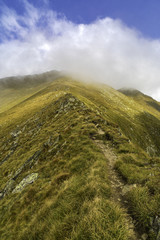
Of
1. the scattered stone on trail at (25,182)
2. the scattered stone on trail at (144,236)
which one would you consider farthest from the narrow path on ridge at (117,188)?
the scattered stone on trail at (25,182)

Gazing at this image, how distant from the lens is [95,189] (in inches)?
249

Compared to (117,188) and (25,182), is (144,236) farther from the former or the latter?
(25,182)

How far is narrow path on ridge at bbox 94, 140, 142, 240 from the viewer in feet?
14.7

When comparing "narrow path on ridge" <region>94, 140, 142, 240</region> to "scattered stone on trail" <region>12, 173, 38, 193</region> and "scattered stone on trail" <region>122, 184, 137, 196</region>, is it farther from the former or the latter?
"scattered stone on trail" <region>12, 173, 38, 193</region>

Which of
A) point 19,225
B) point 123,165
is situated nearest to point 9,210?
point 19,225

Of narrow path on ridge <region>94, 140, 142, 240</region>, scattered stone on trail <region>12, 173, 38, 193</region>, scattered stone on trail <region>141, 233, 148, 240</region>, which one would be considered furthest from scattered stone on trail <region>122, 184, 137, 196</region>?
scattered stone on trail <region>12, 173, 38, 193</region>

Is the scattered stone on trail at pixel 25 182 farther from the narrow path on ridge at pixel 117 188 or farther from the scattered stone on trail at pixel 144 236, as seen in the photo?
the scattered stone on trail at pixel 144 236

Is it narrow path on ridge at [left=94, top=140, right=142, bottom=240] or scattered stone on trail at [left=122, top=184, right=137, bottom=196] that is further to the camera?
scattered stone on trail at [left=122, top=184, right=137, bottom=196]


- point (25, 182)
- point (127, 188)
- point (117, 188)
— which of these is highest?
point (127, 188)

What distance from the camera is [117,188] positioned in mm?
6953

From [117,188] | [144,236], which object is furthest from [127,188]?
[144,236]

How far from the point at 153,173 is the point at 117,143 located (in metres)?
6.20

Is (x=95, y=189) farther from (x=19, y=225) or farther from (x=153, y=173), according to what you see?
(x=19, y=225)

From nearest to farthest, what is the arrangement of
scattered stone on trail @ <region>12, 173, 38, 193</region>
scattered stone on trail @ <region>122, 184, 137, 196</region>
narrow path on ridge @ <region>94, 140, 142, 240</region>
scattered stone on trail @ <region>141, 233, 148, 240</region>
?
scattered stone on trail @ <region>141, 233, 148, 240</region>
narrow path on ridge @ <region>94, 140, 142, 240</region>
scattered stone on trail @ <region>122, 184, 137, 196</region>
scattered stone on trail @ <region>12, 173, 38, 193</region>
